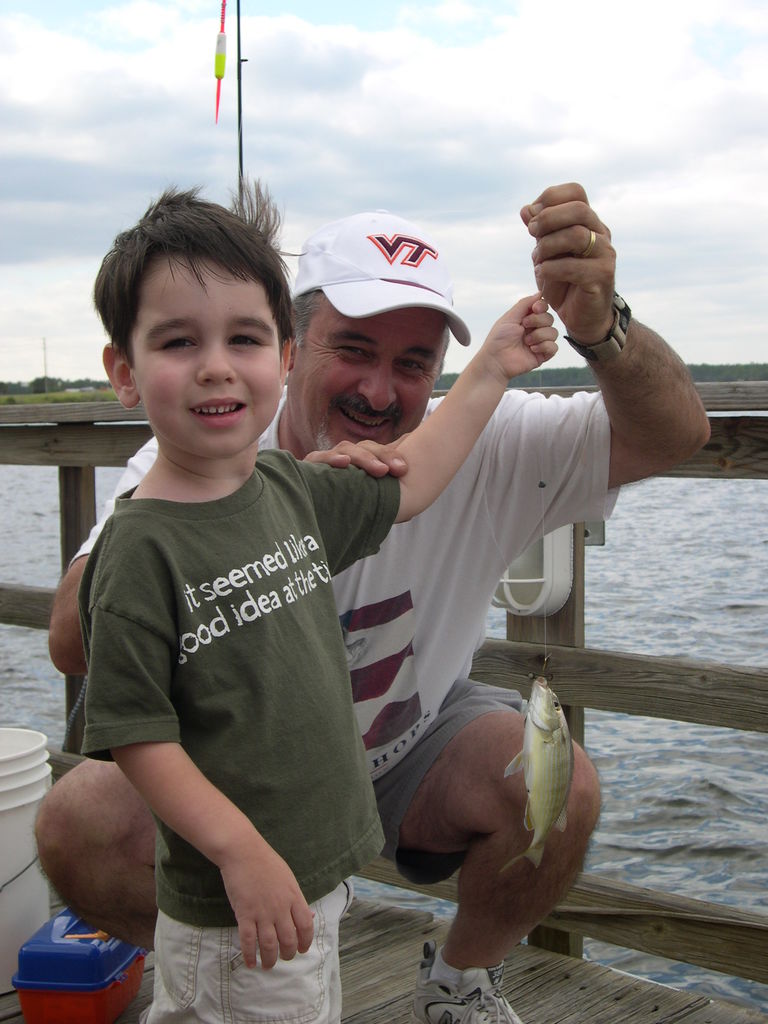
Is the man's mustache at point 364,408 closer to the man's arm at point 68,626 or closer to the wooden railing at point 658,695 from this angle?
the wooden railing at point 658,695

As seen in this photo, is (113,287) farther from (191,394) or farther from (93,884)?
(93,884)

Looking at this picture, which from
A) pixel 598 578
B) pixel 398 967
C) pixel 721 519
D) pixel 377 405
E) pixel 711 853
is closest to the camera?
pixel 377 405

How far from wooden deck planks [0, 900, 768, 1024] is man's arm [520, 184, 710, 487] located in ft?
4.42

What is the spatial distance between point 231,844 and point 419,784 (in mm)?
1157

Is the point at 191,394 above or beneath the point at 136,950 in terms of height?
above

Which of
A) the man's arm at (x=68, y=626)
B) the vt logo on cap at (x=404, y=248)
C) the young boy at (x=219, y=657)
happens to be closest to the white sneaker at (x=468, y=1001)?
the young boy at (x=219, y=657)

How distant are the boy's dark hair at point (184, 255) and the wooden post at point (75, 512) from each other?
217 cm

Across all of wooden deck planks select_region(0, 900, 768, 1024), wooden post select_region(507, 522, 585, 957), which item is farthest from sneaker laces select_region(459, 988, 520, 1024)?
wooden post select_region(507, 522, 585, 957)

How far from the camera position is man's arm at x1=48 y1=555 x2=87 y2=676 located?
2.38 m

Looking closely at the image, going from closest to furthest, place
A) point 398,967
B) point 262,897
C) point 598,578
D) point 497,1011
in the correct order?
1. point 262,897
2. point 497,1011
3. point 398,967
4. point 598,578

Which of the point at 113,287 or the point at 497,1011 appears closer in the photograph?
the point at 113,287

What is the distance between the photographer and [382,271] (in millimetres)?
2715

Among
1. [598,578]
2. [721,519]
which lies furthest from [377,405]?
[721,519]

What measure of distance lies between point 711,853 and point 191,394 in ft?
16.0
